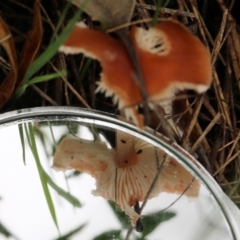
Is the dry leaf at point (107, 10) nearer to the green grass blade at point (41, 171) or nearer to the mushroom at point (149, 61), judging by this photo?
the mushroom at point (149, 61)

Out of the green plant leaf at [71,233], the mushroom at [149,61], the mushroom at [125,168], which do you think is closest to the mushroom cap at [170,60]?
the mushroom at [149,61]

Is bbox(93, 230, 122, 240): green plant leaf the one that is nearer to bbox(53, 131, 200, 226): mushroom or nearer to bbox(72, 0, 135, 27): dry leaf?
bbox(53, 131, 200, 226): mushroom

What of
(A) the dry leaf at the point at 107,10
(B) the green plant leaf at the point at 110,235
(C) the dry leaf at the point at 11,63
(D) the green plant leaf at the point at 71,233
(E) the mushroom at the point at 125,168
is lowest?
(B) the green plant leaf at the point at 110,235

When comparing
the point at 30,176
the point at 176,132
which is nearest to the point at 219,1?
the point at 176,132

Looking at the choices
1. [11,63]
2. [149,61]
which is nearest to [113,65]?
[149,61]

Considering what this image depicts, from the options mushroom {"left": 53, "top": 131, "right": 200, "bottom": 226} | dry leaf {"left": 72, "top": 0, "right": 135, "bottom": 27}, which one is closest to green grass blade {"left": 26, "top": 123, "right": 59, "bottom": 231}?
mushroom {"left": 53, "top": 131, "right": 200, "bottom": 226}

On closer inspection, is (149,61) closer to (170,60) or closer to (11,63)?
(170,60)
